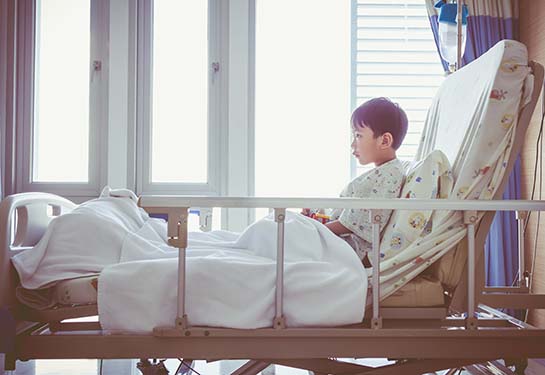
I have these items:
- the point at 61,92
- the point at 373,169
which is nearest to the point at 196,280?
the point at 373,169

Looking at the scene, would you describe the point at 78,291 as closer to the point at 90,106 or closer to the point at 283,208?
the point at 283,208

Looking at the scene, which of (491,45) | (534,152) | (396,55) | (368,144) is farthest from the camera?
(396,55)

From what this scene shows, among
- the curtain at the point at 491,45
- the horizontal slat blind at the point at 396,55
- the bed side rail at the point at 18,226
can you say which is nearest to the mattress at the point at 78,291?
the bed side rail at the point at 18,226

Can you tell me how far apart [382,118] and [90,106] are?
2094mm

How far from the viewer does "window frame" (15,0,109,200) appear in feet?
9.95

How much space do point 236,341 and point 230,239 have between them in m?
0.56

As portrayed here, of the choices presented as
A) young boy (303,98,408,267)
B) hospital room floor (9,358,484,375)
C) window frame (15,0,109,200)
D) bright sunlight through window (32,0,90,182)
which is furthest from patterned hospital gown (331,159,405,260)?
bright sunlight through window (32,0,90,182)

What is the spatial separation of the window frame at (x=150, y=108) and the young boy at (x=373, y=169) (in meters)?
1.57

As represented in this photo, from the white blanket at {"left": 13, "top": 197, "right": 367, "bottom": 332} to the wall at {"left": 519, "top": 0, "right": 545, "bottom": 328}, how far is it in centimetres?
202

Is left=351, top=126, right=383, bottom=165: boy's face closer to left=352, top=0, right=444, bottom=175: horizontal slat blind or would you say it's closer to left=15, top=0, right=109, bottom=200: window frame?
left=352, top=0, right=444, bottom=175: horizontal slat blind

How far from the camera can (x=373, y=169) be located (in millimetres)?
1583

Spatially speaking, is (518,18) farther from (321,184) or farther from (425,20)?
(321,184)

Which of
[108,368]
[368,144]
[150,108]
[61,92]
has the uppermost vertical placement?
[61,92]

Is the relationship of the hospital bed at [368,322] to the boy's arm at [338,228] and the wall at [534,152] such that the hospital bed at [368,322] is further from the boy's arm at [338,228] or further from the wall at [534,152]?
the wall at [534,152]
